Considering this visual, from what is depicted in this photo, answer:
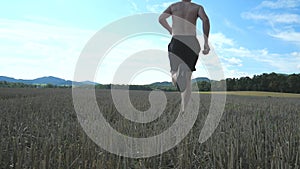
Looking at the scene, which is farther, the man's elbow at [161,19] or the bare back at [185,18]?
A: the man's elbow at [161,19]

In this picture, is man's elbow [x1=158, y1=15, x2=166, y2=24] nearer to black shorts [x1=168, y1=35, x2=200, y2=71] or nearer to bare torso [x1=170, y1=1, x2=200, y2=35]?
bare torso [x1=170, y1=1, x2=200, y2=35]

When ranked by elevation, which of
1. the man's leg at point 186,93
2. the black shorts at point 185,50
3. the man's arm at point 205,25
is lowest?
the man's leg at point 186,93

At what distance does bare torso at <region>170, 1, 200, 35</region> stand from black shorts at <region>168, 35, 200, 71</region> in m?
0.10

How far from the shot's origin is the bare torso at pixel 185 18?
4.67m

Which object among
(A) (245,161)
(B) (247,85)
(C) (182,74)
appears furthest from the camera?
(B) (247,85)

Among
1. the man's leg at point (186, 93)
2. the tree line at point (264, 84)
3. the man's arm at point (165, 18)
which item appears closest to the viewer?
the man's leg at point (186, 93)

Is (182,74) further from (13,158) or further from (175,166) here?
(13,158)

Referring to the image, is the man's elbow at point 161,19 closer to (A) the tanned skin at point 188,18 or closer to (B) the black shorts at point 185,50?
(A) the tanned skin at point 188,18

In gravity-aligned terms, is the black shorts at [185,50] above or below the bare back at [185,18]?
below

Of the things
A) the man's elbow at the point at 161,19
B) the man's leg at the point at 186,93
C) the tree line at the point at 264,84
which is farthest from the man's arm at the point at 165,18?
the tree line at the point at 264,84

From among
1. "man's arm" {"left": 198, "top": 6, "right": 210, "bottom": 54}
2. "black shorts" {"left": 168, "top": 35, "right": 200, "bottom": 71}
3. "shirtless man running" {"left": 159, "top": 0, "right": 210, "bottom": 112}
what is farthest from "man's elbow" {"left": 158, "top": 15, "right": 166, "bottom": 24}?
"man's arm" {"left": 198, "top": 6, "right": 210, "bottom": 54}

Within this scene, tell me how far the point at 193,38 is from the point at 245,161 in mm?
2893

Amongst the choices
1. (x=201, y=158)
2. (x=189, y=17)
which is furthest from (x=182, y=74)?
(x=201, y=158)

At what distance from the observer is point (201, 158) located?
7.30 ft
